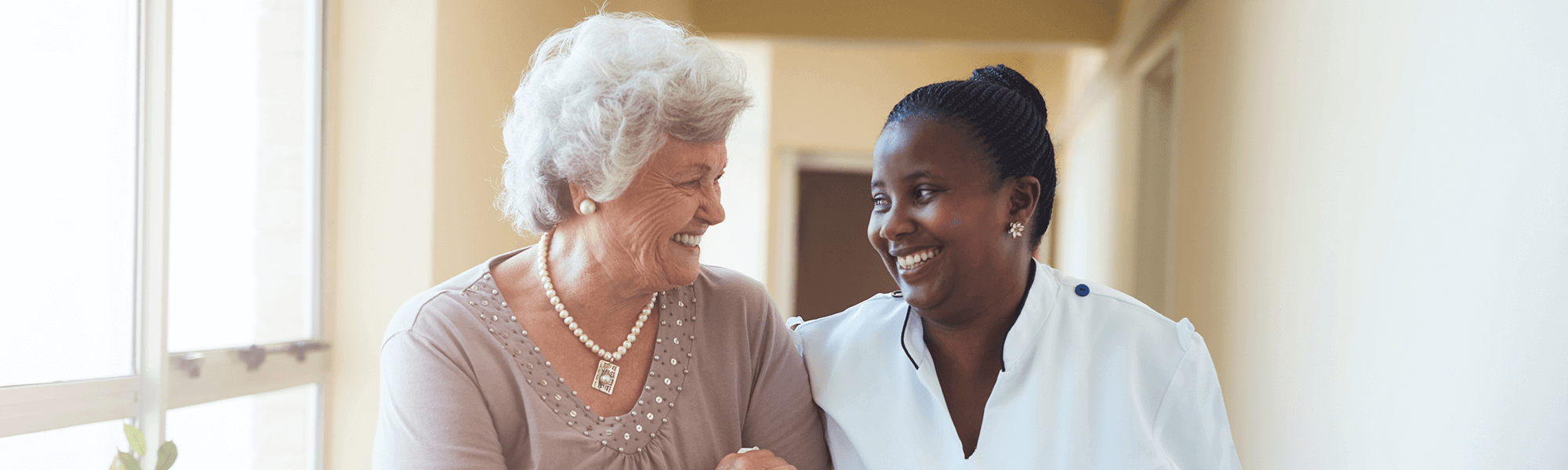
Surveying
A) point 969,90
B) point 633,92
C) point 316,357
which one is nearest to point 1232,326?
point 969,90

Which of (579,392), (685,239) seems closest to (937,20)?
(685,239)

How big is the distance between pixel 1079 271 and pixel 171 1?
5.94m

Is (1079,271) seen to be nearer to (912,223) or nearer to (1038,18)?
(1038,18)

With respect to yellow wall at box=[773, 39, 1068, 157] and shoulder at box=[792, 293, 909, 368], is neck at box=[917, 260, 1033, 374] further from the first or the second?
yellow wall at box=[773, 39, 1068, 157]

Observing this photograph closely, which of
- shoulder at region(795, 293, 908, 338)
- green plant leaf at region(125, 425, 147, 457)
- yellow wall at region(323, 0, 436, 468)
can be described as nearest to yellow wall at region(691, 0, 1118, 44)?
yellow wall at region(323, 0, 436, 468)

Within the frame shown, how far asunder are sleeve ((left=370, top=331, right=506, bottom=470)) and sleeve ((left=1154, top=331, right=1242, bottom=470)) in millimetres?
902

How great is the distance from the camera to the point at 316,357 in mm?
2758

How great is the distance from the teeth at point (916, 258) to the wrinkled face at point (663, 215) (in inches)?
10.7

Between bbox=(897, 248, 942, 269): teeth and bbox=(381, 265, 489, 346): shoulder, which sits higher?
bbox=(897, 248, 942, 269): teeth

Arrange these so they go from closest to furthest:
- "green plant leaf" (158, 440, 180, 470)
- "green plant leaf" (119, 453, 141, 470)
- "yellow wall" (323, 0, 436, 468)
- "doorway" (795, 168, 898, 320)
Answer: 1. "green plant leaf" (119, 453, 141, 470)
2. "green plant leaf" (158, 440, 180, 470)
3. "yellow wall" (323, 0, 436, 468)
4. "doorway" (795, 168, 898, 320)

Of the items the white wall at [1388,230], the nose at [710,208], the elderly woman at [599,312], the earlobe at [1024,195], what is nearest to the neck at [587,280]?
the elderly woman at [599,312]

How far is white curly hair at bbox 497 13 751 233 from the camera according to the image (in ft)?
4.50

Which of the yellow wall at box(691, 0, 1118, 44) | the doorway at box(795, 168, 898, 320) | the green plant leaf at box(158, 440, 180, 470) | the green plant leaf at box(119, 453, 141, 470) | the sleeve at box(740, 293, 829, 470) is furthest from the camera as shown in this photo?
the doorway at box(795, 168, 898, 320)

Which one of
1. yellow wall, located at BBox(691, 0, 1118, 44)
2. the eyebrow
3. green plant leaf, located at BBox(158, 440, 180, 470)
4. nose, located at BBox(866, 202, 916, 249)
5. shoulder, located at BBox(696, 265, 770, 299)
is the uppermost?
yellow wall, located at BBox(691, 0, 1118, 44)
